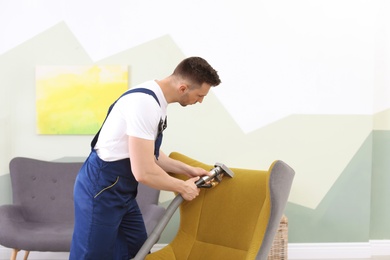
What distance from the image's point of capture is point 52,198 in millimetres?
3490

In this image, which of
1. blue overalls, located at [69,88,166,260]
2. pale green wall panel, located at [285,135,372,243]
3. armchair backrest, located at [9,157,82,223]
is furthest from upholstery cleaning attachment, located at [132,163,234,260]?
pale green wall panel, located at [285,135,372,243]

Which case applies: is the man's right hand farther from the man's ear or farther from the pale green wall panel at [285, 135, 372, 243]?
the pale green wall panel at [285, 135, 372, 243]

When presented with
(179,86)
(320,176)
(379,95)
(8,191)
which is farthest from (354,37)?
(8,191)

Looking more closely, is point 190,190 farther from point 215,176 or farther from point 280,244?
point 280,244

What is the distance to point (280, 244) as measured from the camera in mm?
3449

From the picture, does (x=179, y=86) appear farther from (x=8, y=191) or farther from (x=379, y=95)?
(x=379, y=95)

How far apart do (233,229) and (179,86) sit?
742 millimetres

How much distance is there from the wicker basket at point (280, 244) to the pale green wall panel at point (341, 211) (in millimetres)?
443

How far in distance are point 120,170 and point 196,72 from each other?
1.89 ft

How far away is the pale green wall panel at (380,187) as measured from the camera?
13.2ft

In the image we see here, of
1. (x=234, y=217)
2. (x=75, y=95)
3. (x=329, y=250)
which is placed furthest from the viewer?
(x=329, y=250)

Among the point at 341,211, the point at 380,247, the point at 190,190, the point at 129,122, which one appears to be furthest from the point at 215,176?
the point at 380,247

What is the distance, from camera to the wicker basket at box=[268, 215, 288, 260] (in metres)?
3.44

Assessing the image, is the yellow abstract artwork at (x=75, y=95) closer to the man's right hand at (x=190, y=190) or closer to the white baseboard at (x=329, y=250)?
the man's right hand at (x=190, y=190)
